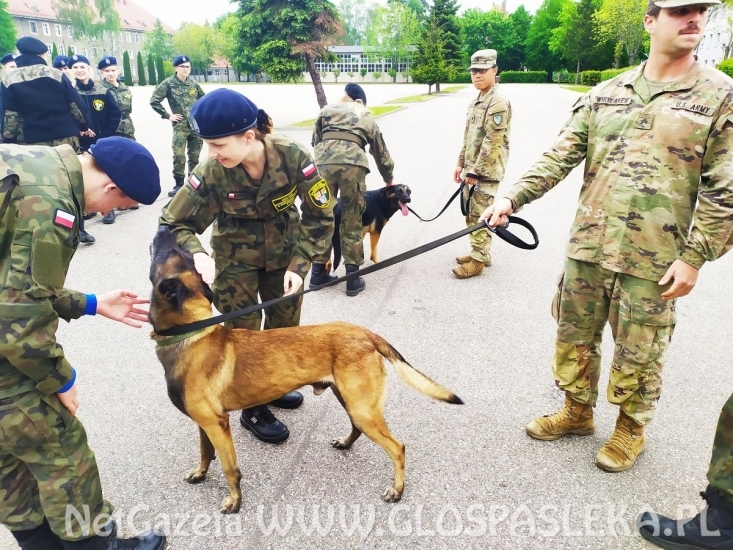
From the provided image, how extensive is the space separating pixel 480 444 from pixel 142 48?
10609cm

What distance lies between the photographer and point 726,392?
339 centimetres

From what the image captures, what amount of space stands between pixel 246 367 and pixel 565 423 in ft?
6.62

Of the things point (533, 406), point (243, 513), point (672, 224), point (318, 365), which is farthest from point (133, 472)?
point (672, 224)

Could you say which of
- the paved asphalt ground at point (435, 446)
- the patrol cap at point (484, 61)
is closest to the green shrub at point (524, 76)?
the patrol cap at point (484, 61)

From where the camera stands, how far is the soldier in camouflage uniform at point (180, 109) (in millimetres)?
8555

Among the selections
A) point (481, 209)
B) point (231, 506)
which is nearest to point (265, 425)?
point (231, 506)

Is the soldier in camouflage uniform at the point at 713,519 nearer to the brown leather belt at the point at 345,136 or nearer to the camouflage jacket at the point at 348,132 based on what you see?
the camouflage jacket at the point at 348,132

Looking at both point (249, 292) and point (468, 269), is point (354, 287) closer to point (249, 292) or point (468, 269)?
point (468, 269)

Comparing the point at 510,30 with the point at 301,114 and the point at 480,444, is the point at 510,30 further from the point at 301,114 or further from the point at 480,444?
the point at 480,444

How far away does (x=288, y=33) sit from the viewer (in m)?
18.6

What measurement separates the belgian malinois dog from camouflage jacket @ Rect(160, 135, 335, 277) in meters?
0.29

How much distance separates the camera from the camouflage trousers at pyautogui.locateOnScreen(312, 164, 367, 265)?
5039 mm

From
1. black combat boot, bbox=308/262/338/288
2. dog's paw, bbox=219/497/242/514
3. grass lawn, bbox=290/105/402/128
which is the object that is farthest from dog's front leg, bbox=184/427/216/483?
grass lawn, bbox=290/105/402/128

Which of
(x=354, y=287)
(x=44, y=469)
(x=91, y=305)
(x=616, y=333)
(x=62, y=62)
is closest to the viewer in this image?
(x=44, y=469)
